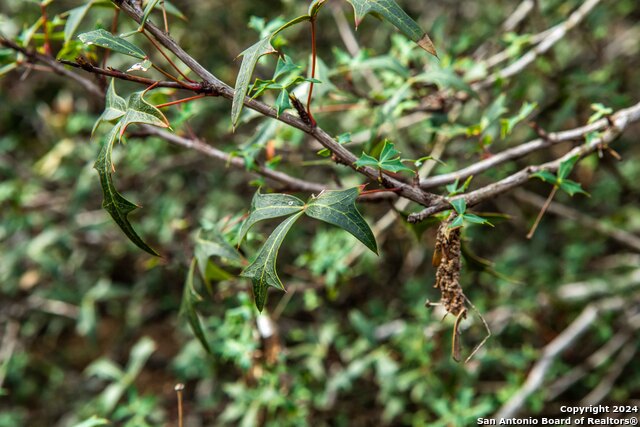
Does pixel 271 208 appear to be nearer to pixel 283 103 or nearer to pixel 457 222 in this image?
pixel 283 103

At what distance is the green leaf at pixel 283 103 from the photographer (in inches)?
43.9

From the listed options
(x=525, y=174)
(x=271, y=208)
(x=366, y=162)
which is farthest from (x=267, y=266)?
(x=525, y=174)

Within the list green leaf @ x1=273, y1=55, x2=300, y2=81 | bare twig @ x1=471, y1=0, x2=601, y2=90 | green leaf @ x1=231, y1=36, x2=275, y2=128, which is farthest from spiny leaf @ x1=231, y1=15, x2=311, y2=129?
bare twig @ x1=471, y1=0, x2=601, y2=90

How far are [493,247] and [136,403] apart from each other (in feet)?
6.71

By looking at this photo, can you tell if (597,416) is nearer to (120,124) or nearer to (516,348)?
(516,348)

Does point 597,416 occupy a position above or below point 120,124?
below

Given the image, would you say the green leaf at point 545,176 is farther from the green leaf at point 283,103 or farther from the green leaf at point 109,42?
the green leaf at point 109,42

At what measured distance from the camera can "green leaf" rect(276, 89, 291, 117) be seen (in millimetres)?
1116

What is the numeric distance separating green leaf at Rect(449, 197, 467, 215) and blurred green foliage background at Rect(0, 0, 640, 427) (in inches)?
24.4

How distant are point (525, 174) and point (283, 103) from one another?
0.60 meters

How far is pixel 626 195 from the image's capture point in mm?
2957

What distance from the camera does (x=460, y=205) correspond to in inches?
45.4

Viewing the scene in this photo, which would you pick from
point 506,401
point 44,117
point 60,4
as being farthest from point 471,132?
point 60,4

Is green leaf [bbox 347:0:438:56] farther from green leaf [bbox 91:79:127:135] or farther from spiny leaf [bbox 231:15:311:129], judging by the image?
green leaf [bbox 91:79:127:135]
